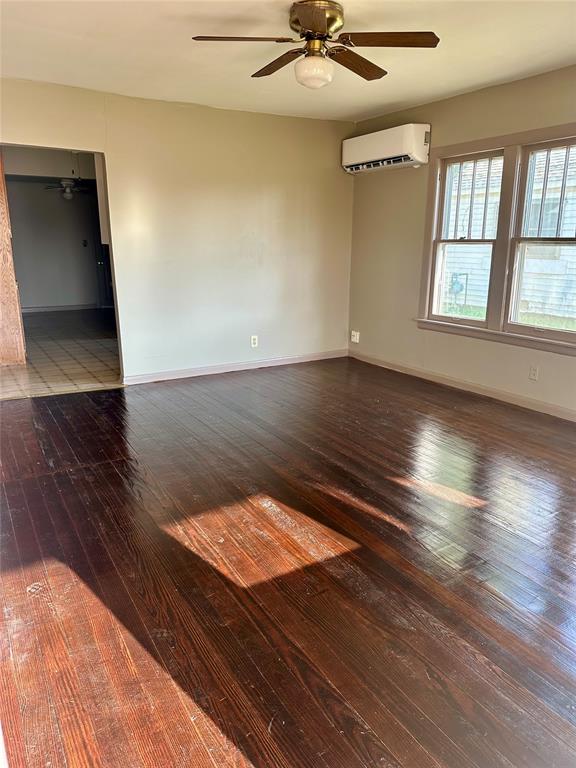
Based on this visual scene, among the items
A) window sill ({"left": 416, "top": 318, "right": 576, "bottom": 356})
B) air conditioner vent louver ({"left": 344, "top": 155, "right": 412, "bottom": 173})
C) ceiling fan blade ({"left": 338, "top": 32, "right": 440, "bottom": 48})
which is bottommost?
window sill ({"left": 416, "top": 318, "right": 576, "bottom": 356})

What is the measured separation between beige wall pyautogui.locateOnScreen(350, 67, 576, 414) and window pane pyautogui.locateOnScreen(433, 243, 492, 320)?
9.8 inches

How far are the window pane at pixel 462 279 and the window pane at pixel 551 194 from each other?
47 centimetres

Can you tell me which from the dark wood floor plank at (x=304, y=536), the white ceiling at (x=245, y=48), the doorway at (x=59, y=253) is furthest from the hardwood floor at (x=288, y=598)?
the doorway at (x=59, y=253)

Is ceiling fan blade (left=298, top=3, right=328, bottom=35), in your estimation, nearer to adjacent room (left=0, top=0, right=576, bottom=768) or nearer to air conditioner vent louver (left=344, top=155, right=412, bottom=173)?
adjacent room (left=0, top=0, right=576, bottom=768)

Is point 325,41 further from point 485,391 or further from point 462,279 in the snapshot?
point 485,391

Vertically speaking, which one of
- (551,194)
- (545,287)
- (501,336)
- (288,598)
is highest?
(551,194)

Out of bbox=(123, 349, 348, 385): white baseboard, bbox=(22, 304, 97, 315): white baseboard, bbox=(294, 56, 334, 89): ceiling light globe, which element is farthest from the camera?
bbox=(22, 304, 97, 315): white baseboard

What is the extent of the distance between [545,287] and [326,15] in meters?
2.72

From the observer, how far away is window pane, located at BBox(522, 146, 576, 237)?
156 inches

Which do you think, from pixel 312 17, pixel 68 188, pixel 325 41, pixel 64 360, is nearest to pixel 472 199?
pixel 325 41

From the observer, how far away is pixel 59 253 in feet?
33.7

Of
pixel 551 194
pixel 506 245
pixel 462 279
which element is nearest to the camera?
pixel 551 194

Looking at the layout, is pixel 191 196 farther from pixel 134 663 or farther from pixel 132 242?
pixel 134 663

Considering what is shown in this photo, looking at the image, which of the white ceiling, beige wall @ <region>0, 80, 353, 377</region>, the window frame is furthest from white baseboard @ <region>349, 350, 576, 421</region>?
the white ceiling
